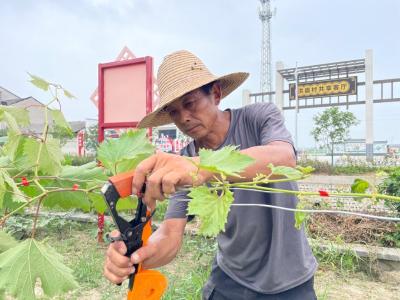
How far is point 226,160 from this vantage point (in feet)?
2.21

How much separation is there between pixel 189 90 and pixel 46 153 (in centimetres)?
59

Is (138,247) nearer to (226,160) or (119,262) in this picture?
(119,262)

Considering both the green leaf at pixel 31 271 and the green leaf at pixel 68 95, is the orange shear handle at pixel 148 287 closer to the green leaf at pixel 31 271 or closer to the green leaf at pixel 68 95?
the green leaf at pixel 31 271


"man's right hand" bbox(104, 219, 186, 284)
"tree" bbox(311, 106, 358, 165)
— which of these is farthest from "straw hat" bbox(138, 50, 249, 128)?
"tree" bbox(311, 106, 358, 165)

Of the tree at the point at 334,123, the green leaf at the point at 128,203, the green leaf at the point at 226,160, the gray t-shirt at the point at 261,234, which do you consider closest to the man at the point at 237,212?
the gray t-shirt at the point at 261,234

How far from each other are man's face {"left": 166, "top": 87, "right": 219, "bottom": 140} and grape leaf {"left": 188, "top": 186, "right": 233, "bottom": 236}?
2.66ft

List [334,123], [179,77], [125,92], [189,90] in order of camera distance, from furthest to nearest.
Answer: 1. [334,123]
2. [125,92]
3. [179,77]
4. [189,90]

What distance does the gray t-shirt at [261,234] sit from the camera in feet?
5.43

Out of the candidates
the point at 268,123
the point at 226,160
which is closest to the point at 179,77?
the point at 268,123

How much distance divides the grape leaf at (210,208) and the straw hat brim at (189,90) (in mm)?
748

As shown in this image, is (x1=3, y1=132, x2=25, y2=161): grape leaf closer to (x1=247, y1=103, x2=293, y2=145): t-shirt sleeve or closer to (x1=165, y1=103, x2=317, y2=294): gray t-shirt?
(x1=165, y1=103, x2=317, y2=294): gray t-shirt

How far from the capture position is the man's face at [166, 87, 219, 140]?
149 centimetres

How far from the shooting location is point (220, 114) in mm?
1690

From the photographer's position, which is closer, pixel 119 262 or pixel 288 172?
pixel 288 172
